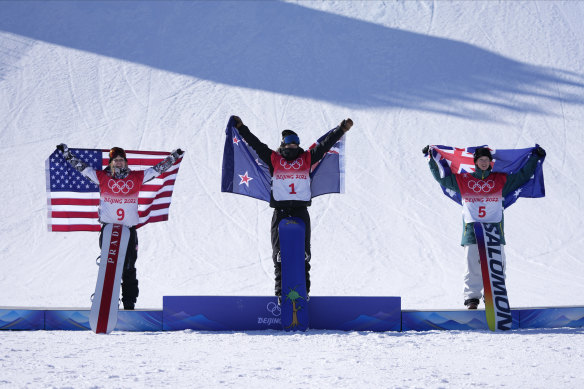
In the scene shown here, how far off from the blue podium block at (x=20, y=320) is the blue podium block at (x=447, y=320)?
8.67 ft

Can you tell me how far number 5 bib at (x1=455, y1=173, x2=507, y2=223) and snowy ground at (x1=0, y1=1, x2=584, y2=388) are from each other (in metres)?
1.00

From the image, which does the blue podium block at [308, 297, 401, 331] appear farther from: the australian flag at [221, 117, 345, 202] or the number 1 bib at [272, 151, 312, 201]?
Result: the australian flag at [221, 117, 345, 202]

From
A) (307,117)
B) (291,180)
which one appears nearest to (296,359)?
(291,180)

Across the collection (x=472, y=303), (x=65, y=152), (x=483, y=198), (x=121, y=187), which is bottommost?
(x=472, y=303)

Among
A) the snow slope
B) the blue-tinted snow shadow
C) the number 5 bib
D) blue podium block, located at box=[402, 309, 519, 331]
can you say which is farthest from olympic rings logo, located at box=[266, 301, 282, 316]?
the blue-tinted snow shadow

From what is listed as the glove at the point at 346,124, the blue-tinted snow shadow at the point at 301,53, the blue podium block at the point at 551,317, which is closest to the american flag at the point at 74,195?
the glove at the point at 346,124

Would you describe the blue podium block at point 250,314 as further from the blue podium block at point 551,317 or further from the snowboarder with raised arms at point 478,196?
the blue podium block at point 551,317

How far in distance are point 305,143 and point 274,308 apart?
7959 mm

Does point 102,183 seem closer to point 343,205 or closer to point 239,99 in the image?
point 343,205

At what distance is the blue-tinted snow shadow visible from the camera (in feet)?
50.3

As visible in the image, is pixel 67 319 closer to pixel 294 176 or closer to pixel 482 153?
pixel 294 176

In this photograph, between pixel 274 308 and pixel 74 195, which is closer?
pixel 274 308

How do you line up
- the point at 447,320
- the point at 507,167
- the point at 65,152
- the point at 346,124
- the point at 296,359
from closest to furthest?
the point at 296,359 < the point at 447,320 < the point at 346,124 < the point at 65,152 < the point at 507,167

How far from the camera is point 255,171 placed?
6137 mm
